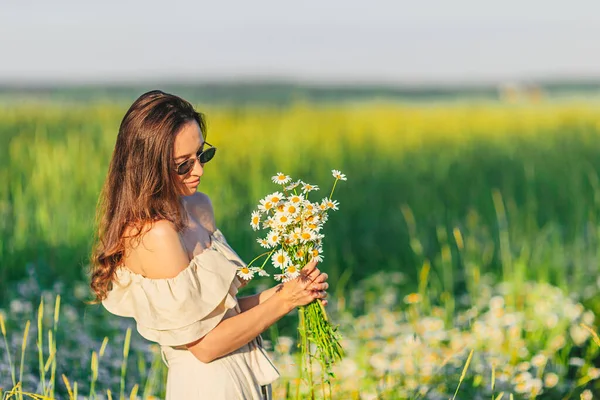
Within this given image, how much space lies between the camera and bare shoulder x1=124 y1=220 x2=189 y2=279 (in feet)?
8.37

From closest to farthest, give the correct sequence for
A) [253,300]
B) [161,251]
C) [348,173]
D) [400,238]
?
[161,251] < [253,300] < [400,238] < [348,173]

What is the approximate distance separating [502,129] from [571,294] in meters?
7.99

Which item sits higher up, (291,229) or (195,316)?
(291,229)

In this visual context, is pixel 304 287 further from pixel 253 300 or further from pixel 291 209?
pixel 253 300

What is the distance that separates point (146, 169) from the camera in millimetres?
2588

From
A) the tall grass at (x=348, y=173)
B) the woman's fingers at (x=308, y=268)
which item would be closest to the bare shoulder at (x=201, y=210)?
the woman's fingers at (x=308, y=268)

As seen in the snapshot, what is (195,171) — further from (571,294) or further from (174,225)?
(571,294)

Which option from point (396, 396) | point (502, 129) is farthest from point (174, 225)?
point (502, 129)

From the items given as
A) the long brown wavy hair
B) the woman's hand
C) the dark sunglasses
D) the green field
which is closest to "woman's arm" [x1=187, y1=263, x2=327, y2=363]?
the woman's hand

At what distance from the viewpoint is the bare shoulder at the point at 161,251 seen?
2551mm

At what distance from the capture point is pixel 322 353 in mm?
2775

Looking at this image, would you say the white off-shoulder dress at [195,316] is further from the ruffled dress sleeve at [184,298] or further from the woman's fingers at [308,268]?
the woman's fingers at [308,268]

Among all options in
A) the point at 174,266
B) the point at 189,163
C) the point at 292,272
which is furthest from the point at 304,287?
the point at 189,163

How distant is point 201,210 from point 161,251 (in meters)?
0.40
